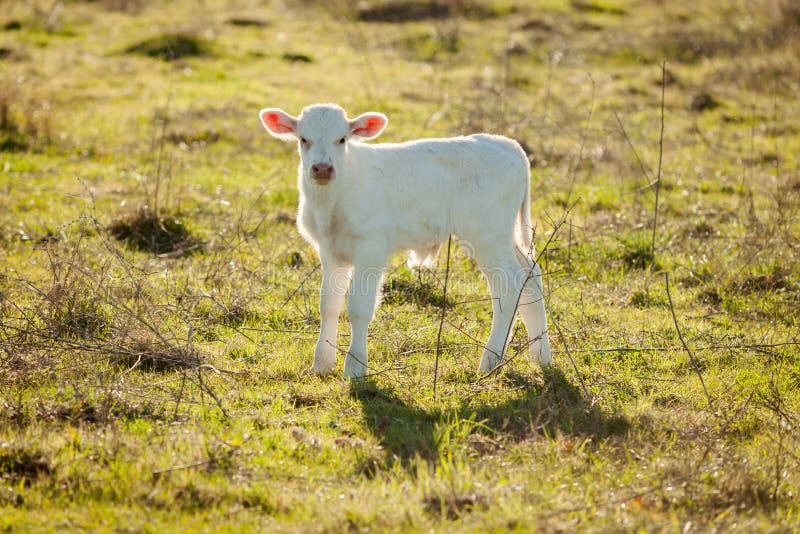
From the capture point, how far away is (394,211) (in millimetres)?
6730

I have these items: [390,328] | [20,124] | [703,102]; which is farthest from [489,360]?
[703,102]

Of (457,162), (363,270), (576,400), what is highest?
(457,162)

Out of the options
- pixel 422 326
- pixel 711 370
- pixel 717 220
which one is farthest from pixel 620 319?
pixel 717 220

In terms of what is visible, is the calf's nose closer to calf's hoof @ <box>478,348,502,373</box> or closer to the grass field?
the grass field

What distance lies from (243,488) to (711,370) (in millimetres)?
3722

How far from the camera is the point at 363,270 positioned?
6.48m

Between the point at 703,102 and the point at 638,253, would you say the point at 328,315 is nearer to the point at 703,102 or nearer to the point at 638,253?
the point at 638,253

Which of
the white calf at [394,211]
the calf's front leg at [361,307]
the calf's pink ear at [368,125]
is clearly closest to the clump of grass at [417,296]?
the white calf at [394,211]

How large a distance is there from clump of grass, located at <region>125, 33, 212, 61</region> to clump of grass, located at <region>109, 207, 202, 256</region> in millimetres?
9593

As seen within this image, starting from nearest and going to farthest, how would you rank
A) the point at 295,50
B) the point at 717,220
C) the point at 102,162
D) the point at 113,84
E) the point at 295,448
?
the point at 295,448
the point at 717,220
the point at 102,162
the point at 113,84
the point at 295,50

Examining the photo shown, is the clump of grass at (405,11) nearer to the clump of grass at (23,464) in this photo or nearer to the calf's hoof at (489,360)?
the calf's hoof at (489,360)

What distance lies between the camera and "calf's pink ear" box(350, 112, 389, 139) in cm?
670

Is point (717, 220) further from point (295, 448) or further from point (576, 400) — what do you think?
point (295, 448)

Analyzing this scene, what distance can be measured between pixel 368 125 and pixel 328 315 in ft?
4.60
